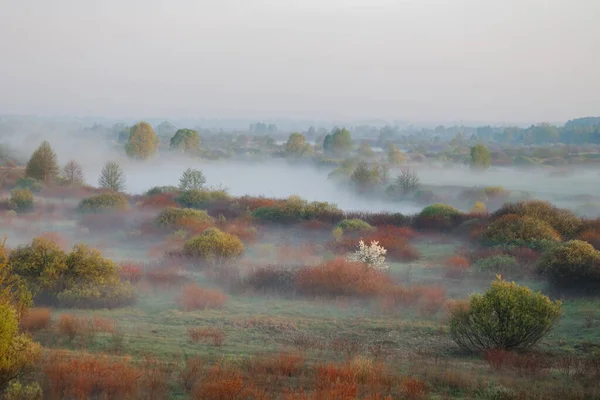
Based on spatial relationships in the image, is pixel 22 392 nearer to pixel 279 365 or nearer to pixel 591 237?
pixel 279 365

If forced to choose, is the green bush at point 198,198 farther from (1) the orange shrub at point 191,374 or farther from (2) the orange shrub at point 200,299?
(1) the orange shrub at point 191,374

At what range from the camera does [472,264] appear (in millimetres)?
22656

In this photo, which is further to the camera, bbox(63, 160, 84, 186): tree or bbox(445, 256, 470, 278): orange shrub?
bbox(63, 160, 84, 186): tree

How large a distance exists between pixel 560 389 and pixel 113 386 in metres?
6.97

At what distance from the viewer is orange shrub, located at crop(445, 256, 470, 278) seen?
21155 millimetres

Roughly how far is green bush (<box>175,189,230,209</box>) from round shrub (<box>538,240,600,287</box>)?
2813cm

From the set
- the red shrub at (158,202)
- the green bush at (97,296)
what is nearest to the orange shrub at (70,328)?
the green bush at (97,296)

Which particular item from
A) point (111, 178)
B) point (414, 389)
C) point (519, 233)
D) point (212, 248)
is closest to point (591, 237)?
point (519, 233)

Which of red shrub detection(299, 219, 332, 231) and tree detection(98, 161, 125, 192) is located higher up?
tree detection(98, 161, 125, 192)

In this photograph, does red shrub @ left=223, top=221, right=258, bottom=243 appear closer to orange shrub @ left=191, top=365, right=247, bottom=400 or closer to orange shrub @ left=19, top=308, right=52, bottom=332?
orange shrub @ left=19, top=308, right=52, bottom=332

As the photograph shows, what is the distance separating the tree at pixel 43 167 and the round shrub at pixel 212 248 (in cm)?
3574

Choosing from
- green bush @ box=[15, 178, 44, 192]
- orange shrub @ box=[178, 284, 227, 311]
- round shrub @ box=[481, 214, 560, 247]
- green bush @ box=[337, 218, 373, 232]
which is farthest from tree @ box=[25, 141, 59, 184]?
round shrub @ box=[481, 214, 560, 247]

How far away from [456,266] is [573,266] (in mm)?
4544

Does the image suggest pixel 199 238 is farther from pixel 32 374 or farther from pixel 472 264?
pixel 32 374
